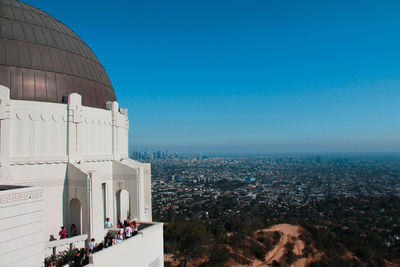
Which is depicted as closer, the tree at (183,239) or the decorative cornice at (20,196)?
the decorative cornice at (20,196)

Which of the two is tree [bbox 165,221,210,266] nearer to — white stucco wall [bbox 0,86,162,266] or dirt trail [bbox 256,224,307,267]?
dirt trail [bbox 256,224,307,267]

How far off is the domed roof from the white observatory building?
0.03m

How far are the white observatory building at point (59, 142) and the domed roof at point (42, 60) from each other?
0.10 ft

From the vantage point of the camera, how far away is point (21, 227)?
23.6ft

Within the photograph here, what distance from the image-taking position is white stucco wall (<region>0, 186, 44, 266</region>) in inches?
269

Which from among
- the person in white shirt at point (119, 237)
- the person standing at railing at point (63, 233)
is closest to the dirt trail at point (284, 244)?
the person in white shirt at point (119, 237)

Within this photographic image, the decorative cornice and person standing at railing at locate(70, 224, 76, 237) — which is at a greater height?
the decorative cornice

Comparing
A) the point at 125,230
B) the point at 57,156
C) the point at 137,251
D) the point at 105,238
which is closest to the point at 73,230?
the point at 105,238

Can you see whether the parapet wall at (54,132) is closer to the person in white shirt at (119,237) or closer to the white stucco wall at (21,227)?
the white stucco wall at (21,227)

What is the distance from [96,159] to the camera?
12.1 meters

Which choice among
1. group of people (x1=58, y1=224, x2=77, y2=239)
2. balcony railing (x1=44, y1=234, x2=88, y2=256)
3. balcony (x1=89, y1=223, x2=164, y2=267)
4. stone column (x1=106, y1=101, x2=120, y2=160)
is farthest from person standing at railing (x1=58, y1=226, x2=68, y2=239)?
stone column (x1=106, y1=101, x2=120, y2=160)

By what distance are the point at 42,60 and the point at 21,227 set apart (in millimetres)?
6511

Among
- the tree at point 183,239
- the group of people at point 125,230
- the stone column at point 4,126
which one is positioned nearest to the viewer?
the stone column at point 4,126

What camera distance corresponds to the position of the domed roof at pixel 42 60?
10.4 metres
